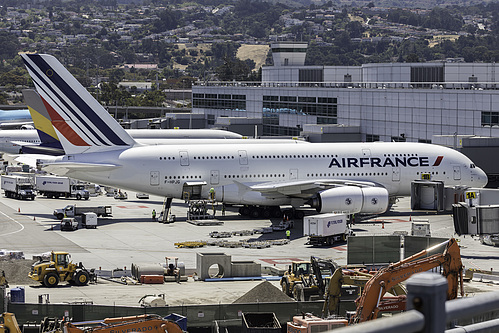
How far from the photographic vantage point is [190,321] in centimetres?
3225

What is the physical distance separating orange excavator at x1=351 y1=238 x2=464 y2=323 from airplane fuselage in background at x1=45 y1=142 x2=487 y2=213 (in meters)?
31.1

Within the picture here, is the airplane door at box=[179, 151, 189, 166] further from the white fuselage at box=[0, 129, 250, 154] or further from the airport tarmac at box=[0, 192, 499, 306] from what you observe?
the white fuselage at box=[0, 129, 250, 154]

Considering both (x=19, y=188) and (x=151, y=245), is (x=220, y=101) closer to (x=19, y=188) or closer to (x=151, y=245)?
(x=19, y=188)

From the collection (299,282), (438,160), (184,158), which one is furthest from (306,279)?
(438,160)

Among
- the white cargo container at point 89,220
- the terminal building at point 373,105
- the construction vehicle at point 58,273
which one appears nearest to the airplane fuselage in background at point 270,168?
the white cargo container at point 89,220

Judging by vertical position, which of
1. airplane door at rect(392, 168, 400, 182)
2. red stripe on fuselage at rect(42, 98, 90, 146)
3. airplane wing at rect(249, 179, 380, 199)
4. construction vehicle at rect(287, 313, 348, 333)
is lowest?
construction vehicle at rect(287, 313, 348, 333)

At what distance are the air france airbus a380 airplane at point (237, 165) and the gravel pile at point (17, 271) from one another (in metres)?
14.6

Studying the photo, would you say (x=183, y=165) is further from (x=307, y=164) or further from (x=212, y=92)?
(x=212, y=92)

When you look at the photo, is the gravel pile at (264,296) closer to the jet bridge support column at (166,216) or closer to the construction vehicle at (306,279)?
the construction vehicle at (306,279)

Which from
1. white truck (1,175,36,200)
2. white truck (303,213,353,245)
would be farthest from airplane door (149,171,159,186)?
white truck (1,175,36,200)

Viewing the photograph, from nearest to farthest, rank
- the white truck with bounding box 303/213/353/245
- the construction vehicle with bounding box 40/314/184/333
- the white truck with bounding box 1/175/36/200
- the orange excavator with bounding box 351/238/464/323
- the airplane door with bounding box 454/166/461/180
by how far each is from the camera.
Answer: the construction vehicle with bounding box 40/314/184/333
the orange excavator with bounding box 351/238/464/323
the white truck with bounding box 303/213/353/245
the airplane door with bounding box 454/166/461/180
the white truck with bounding box 1/175/36/200

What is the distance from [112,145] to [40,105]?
24353 millimetres

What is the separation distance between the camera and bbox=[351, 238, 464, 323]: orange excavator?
89.9 feet

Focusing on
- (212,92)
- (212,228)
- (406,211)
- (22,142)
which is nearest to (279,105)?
(212,92)
